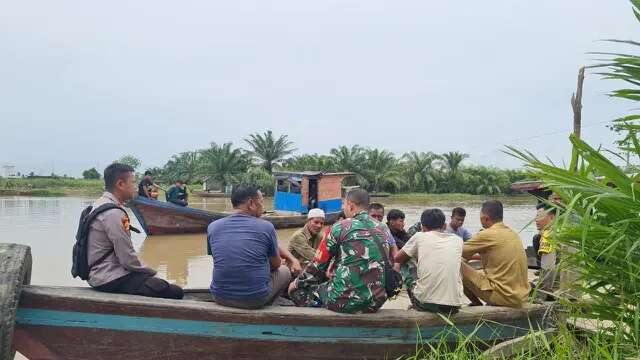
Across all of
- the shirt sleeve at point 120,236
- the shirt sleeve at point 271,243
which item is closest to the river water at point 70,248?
the shirt sleeve at point 271,243

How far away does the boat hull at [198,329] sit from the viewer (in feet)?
10.0

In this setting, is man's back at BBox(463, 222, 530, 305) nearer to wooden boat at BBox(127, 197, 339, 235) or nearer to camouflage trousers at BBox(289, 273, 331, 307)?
camouflage trousers at BBox(289, 273, 331, 307)

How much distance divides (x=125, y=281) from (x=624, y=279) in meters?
2.95

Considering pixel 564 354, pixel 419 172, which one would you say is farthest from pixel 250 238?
pixel 419 172

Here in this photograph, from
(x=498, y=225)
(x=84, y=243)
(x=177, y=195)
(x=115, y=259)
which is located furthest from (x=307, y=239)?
(x=177, y=195)

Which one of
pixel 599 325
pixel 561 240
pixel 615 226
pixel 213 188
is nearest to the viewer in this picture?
pixel 615 226

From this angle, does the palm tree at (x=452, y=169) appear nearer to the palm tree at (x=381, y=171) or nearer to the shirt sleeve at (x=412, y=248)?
the palm tree at (x=381, y=171)

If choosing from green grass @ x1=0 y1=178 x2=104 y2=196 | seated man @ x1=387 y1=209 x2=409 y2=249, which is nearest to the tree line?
green grass @ x1=0 y1=178 x2=104 y2=196

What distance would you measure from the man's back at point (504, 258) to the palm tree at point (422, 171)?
35.0 meters

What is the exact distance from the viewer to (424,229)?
12.6ft

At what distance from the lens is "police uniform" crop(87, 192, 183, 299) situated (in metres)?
3.23

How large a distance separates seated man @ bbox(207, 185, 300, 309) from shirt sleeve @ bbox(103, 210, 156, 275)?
519 millimetres

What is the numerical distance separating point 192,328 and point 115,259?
69cm

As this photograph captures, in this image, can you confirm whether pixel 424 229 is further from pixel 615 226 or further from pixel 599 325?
pixel 615 226
